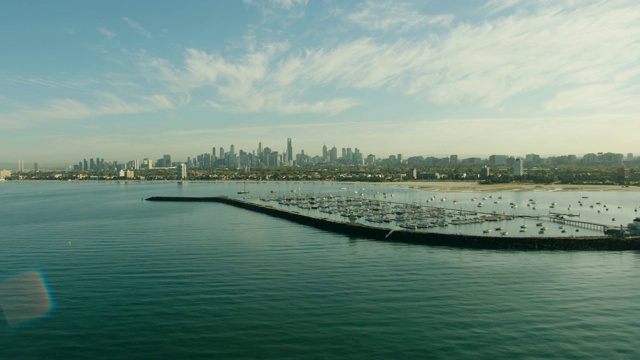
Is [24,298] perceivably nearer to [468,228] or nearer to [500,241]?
[500,241]

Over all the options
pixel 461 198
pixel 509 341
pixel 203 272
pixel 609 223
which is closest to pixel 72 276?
pixel 203 272

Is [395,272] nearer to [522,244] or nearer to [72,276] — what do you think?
[522,244]

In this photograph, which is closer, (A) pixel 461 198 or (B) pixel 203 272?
(B) pixel 203 272

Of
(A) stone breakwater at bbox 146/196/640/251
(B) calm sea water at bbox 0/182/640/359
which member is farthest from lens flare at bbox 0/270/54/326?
(A) stone breakwater at bbox 146/196/640/251

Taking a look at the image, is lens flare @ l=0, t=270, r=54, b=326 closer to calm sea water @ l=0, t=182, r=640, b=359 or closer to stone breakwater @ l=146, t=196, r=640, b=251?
calm sea water @ l=0, t=182, r=640, b=359

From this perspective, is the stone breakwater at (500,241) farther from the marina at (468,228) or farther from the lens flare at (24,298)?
the lens flare at (24,298)

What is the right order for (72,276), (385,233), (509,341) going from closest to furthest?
1. (509,341)
2. (72,276)
3. (385,233)

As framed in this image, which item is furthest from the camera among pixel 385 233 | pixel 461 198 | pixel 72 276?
pixel 461 198

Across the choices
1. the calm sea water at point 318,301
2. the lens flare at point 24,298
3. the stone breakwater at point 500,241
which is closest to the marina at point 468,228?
the stone breakwater at point 500,241

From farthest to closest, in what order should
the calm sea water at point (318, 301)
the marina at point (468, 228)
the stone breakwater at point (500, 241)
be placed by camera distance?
1. the marina at point (468, 228)
2. the stone breakwater at point (500, 241)
3. the calm sea water at point (318, 301)
